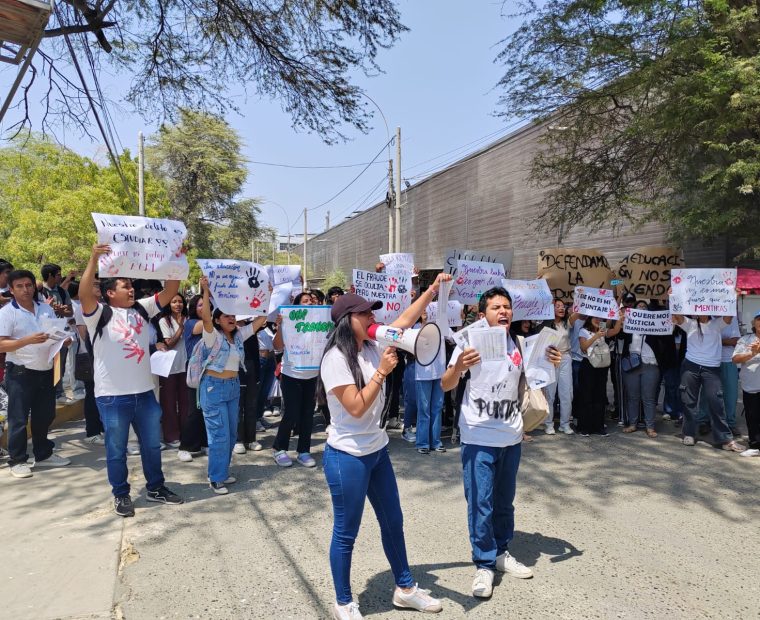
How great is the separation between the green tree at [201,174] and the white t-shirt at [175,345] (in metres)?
28.4

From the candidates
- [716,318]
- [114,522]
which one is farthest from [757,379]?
[114,522]

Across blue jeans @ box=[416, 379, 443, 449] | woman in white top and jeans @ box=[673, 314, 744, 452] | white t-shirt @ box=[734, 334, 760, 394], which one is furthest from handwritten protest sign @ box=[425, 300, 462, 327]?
white t-shirt @ box=[734, 334, 760, 394]

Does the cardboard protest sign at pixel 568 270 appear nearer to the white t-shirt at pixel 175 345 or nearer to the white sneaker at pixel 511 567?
the white t-shirt at pixel 175 345

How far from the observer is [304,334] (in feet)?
20.6

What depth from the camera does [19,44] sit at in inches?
201

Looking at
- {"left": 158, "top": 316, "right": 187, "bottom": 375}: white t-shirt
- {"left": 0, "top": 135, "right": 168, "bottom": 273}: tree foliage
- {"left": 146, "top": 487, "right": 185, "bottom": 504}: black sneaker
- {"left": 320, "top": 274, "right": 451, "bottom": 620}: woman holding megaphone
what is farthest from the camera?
{"left": 0, "top": 135, "right": 168, "bottom": 273}: tree foliage

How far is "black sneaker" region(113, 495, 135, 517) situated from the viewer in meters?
4.70

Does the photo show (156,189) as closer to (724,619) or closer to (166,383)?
(166,383)

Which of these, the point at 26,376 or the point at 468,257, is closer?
the point at 26,376

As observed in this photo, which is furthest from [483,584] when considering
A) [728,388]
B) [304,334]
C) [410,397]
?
[728,388]

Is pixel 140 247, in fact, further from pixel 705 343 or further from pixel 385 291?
pixel 705 343

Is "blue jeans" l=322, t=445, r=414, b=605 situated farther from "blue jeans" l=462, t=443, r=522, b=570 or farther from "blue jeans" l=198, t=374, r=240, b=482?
"blue jeans" l=198, t=374, r=240, b=482

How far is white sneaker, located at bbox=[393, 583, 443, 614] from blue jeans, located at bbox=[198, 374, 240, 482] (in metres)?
2.49

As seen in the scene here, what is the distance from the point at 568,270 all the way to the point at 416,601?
740 cm
